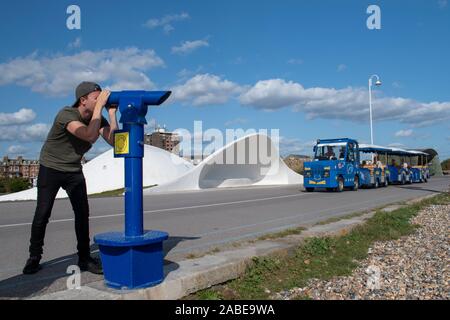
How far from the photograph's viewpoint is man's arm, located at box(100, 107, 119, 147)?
4.40 m

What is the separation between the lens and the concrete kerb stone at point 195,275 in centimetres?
Answer: 367

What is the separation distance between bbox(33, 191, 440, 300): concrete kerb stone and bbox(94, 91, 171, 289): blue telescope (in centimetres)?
11

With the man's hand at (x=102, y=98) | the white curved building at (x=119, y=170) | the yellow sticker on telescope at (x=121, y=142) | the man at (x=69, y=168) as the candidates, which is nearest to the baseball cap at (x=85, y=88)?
the man at (x=69, y=168)

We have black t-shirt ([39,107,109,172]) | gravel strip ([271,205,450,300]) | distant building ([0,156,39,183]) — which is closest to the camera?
gravel strip ([271,205,450,300])

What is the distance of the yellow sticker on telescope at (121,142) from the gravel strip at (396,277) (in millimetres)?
2125

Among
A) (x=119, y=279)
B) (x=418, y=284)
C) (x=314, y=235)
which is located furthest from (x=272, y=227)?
(x=119, y=279)

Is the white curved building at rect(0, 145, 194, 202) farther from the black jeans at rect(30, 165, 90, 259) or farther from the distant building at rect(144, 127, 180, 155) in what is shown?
the black jeans at rect(30, 165, 90, 259)

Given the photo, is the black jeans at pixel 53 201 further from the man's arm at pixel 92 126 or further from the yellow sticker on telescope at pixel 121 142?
the yellow sticker on telescope at pixel 121 142

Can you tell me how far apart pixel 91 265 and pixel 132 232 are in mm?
1055

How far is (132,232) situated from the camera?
401 cm

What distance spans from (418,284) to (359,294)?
2.78 feet

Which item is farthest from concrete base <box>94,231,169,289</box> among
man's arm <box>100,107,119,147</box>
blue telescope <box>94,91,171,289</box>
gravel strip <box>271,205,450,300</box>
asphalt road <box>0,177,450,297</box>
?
gravel strip <box>271,205,450,300</box>

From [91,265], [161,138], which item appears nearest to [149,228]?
[91,265]

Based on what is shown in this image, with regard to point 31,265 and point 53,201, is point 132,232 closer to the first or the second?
point 53,201
